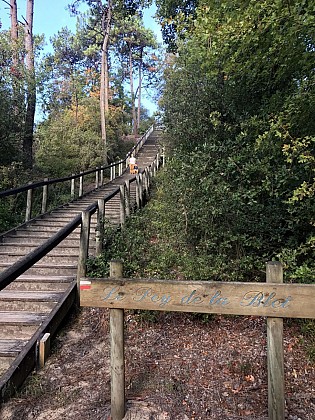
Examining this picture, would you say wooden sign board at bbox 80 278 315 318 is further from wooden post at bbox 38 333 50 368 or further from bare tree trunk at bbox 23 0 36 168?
bare tree trunk at bbox 23 0 36 168

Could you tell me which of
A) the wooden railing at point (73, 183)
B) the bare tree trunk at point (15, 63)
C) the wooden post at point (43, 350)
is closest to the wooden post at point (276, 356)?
the wooden post at point (43, 350)

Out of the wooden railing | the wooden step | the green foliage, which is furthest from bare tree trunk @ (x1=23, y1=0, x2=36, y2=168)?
the wooden step

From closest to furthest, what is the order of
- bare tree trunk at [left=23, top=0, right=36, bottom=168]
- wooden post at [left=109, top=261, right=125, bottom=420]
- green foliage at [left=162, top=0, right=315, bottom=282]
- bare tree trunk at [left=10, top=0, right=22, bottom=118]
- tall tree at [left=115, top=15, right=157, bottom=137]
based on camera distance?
1. wooden post at [left=109, top=261, right=125, bottom=420]
2. green foliage at [left=162, top=0, right=315, bottom=282]
3. bare tree trunk at [left=10, top=0, right=22, bottom=118]
4. bare tree trunk at [left=23, top=0, right=36, bottom=168]
5. tall tree at [left=115, top=15, right=157, bottom=137]

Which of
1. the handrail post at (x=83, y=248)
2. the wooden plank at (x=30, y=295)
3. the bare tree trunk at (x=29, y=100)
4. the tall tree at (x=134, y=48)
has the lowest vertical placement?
the wooden plank at (x=30, y=295)

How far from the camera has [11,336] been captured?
3.14 meters

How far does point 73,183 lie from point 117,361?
27.0 feet

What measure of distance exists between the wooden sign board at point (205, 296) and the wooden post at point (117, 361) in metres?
0.10

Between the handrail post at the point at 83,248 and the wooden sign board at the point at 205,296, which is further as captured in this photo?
the handrail post at the point at 83,248

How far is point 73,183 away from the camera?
32.6 ft

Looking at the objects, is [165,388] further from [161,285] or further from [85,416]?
[161,285]

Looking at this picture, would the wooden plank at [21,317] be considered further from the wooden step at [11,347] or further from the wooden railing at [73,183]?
the wooden railing at [73,183]

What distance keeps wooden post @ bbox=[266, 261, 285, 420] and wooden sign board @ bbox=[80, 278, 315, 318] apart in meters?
0.07

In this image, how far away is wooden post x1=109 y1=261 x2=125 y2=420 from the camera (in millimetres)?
2293

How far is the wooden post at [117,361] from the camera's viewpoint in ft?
7.52
